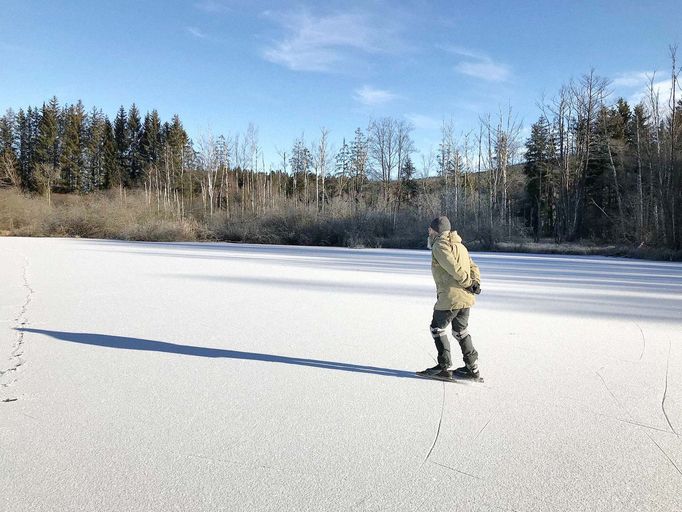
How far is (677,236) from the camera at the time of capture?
21.4m

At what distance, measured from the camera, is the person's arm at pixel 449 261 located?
11.5 feet

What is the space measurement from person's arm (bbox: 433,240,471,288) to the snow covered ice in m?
0.93

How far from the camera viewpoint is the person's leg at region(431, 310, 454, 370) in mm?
3627

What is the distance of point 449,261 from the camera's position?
3500mm

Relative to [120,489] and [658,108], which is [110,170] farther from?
[120,489]

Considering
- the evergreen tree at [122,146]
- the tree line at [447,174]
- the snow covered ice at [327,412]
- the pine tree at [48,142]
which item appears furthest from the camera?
the evergreen tree at [122,146]

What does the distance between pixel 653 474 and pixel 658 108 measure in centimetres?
3052

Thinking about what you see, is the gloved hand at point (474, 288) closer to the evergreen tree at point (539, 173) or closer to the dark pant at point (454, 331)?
the dark pant at point (454, 331)

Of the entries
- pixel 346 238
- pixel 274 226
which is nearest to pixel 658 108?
pixel 346 238

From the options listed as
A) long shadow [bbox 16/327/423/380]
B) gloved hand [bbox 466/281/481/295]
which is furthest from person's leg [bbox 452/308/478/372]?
long shadow [bbox 16/327/423/380]

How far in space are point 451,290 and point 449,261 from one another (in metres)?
0.27

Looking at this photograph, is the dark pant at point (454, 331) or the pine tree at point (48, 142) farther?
the pine tree at point (48, 142)

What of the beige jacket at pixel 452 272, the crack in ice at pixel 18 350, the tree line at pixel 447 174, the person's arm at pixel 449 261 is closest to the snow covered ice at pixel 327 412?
the crack in ice at pixel 18 350

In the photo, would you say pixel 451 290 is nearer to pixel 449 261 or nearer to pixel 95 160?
pixel 449 261
